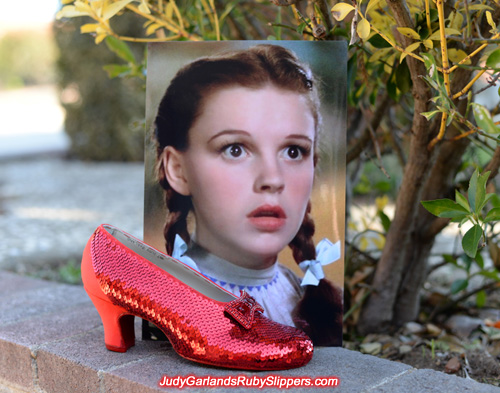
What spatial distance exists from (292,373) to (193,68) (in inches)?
29.9

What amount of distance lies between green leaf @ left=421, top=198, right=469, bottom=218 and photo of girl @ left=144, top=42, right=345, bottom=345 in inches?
10.7

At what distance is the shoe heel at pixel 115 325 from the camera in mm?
1302

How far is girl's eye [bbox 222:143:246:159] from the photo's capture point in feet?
4.72

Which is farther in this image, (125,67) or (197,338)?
(125,67)

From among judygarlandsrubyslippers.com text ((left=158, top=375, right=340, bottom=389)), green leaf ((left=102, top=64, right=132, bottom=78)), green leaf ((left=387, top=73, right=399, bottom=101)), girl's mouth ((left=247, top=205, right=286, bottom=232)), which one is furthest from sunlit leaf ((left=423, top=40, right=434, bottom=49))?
green leaf ((left=102, top=64, right=132, bottom=78))

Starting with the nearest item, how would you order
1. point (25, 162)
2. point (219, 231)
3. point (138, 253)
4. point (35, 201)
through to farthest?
point (138, 253), point (219, 231), point (35, 201), point (25, 162)

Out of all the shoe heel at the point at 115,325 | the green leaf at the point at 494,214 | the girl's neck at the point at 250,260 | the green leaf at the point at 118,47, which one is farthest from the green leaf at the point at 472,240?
the green leaf at the point at 118,47

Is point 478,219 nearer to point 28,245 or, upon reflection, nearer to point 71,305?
point 71,305

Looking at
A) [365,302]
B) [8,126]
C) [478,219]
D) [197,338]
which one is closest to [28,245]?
[365,302]

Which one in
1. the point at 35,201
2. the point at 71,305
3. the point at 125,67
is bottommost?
the point at 35,201

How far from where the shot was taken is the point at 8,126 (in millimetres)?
13164

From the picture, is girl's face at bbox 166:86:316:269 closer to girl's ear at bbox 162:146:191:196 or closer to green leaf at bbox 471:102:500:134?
girl's ear at bbox 162:146:191:196

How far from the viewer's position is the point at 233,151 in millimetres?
1446

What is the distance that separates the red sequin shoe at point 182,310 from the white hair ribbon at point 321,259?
0.20 metres
